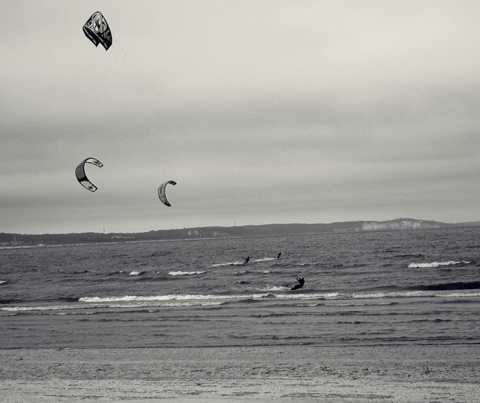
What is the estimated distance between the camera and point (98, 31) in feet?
60.5

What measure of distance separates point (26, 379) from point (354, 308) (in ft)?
46.4

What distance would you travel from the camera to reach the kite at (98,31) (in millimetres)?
18359

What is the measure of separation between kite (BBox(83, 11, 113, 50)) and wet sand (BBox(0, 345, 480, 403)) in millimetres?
7840

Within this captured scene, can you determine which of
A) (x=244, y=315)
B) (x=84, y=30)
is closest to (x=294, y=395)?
(x=84, y=30)

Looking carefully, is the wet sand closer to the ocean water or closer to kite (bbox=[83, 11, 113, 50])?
the ocean water

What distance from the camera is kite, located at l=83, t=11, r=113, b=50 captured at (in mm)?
18359

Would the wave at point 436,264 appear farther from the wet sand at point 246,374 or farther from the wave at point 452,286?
the wet sand at point 246,374

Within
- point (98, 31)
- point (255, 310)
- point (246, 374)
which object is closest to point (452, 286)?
point (255, 310)

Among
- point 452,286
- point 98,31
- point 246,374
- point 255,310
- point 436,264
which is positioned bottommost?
point 246,374

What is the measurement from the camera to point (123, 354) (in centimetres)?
1745

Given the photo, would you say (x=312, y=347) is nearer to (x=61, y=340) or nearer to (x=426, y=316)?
(x=426, y=316)

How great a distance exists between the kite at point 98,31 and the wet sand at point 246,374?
25.7 feet

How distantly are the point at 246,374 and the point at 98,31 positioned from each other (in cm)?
963

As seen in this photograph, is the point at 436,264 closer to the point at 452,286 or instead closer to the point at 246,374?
the point at 452,286
